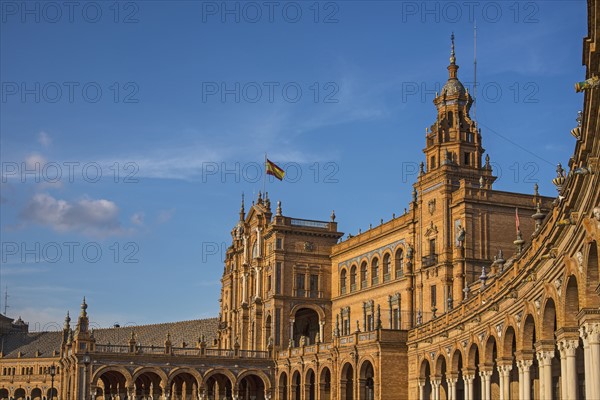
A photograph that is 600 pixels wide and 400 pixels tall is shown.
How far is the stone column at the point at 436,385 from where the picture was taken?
5391 centimetres

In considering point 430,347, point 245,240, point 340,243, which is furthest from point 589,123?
point 245,240

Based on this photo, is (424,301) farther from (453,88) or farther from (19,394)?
(19,394)

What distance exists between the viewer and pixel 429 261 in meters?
67.6

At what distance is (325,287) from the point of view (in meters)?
87.7

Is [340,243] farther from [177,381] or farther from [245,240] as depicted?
[177,381]

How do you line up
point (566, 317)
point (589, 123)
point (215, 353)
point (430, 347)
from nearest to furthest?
point (589, 123)
point (566, 317)
point (430, 347)
point (215, 353)

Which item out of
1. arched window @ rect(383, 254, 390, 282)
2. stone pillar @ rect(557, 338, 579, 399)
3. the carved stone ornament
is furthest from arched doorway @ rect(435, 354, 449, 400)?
stone pillar @ rect(557, 338, 579, 399)

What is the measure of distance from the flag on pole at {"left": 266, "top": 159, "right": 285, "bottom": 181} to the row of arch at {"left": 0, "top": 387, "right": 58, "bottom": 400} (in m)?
62.4

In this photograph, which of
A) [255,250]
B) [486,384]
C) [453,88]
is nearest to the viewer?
[486,384]

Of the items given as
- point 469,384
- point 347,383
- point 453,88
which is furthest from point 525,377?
point 453,88

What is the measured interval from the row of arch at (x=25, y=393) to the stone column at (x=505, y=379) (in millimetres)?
103311

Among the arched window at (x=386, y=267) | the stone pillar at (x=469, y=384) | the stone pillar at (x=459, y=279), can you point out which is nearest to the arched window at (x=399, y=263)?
the arched window at (x=386, y=267)

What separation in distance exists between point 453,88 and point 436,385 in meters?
27.5

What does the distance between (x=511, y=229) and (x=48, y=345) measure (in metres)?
96.4
